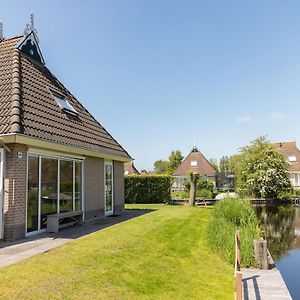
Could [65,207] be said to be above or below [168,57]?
below

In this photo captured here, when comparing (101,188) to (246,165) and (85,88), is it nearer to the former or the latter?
(85,88)

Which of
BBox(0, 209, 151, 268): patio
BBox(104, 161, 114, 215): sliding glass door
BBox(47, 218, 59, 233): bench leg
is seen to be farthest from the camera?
BBox(104, 161, 114, 215): sliding glass door

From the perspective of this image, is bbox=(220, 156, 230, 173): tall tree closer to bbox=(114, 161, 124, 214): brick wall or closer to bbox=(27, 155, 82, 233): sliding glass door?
bbox=(114, 161, 124, 214): brick wall

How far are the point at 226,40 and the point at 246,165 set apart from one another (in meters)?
28.9

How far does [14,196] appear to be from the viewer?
373 inches

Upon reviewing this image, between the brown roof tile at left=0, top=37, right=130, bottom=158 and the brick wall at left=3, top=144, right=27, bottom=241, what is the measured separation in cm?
86

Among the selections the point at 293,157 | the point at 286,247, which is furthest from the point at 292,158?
the point at 286,247

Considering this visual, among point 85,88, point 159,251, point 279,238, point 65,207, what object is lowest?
point 279,238

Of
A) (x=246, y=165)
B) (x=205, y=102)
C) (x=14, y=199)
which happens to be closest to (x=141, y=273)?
(x=14, y=199)

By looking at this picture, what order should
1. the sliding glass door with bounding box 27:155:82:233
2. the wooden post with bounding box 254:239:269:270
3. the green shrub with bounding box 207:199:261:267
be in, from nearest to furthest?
the wooden post with bounding box 254:239:269:270
the green shrub with bounding box 207:199:261:267
the sliding glass door with bounding box 27:155:82:233

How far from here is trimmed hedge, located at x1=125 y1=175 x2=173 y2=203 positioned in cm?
2772

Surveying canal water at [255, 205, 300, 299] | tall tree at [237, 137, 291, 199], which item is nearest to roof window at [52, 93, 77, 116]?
canal water at [255, 205, 300, 299]

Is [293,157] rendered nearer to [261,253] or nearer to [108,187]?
[108,187]

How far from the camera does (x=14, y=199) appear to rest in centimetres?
946
